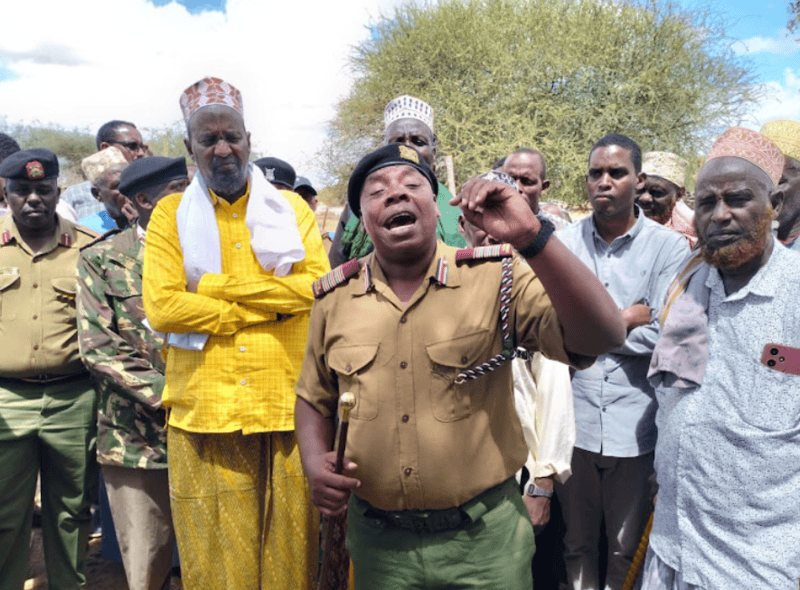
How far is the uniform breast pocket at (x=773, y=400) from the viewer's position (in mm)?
2189

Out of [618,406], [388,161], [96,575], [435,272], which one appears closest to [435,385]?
[435,272]

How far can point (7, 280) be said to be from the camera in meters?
3.67

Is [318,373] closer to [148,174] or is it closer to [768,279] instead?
[768,279]

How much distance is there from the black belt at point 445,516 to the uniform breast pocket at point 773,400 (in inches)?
36.1

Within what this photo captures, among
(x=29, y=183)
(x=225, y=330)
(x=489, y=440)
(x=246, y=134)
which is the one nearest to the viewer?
(x=489, y=440)

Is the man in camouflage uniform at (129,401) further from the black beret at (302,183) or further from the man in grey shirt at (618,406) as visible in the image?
the black beret at (302,183)

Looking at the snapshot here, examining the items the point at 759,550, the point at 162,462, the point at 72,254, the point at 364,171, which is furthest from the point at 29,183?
the point at 759,550

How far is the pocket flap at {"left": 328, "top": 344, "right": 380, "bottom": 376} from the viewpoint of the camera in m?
2.14

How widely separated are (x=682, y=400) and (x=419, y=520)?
111 centimetres

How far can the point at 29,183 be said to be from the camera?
371 cm

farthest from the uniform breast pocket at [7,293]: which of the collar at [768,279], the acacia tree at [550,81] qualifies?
the acacia tree at [550,81]

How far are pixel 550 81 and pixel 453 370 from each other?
25461 mm

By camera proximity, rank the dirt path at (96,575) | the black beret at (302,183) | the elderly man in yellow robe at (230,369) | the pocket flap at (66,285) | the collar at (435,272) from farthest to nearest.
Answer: the black beret at (302,183) → the dirt path at (96,575) → the pocket flap at (66,285) → the elderly man in yellow robe at (230,369) → the collar at (435,272)

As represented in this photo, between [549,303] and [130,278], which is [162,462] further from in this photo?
[549,303]
